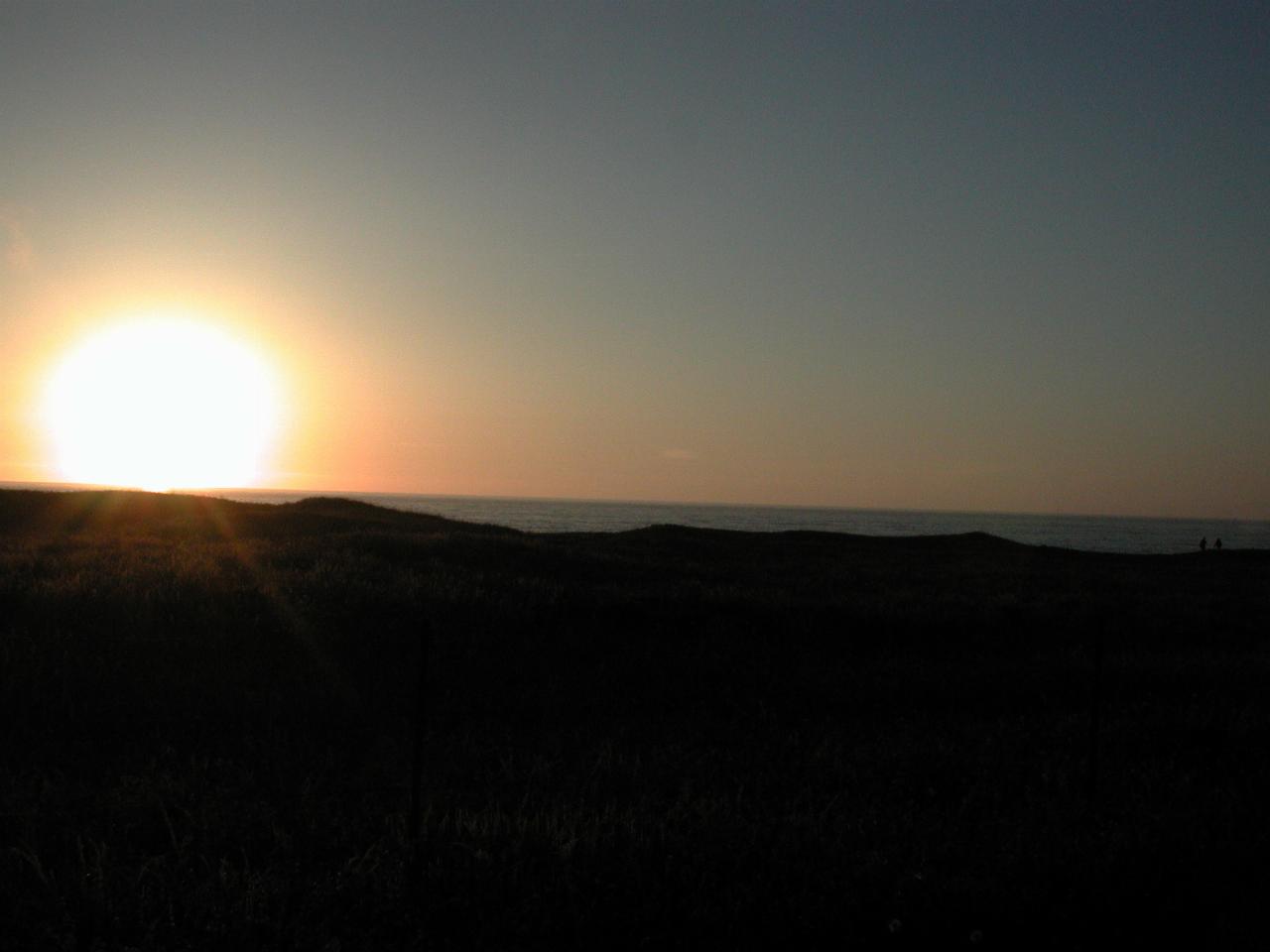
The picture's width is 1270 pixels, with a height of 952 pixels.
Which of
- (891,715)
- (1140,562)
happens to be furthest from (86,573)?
(1140,562)

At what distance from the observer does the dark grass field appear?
19.2ft

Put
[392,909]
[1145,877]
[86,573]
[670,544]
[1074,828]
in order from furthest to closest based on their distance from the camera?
[670,544] < [86,573] < [1074,828] < [1145,877] < [392,909]

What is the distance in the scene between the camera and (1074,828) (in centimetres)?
773

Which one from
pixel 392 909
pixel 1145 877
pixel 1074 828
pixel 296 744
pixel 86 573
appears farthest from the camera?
pixel 86 573

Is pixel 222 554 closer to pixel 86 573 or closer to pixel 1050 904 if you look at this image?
pixel 86 573

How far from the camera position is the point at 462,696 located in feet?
44.8

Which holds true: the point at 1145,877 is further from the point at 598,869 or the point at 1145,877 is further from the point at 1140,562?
the point at 1140,562

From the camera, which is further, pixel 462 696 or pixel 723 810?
pixel 462 696

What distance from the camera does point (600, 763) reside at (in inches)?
387

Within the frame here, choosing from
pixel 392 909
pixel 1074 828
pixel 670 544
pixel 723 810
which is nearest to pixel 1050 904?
pixel 1074 828

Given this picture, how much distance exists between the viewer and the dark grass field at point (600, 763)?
19.2 ft

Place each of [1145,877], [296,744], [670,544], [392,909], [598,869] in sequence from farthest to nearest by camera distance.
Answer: [670,544] < [296,744] < [1145,877] < [598,869] < [392,909]

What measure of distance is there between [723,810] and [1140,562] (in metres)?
50.4

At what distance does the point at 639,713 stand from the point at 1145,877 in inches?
298
